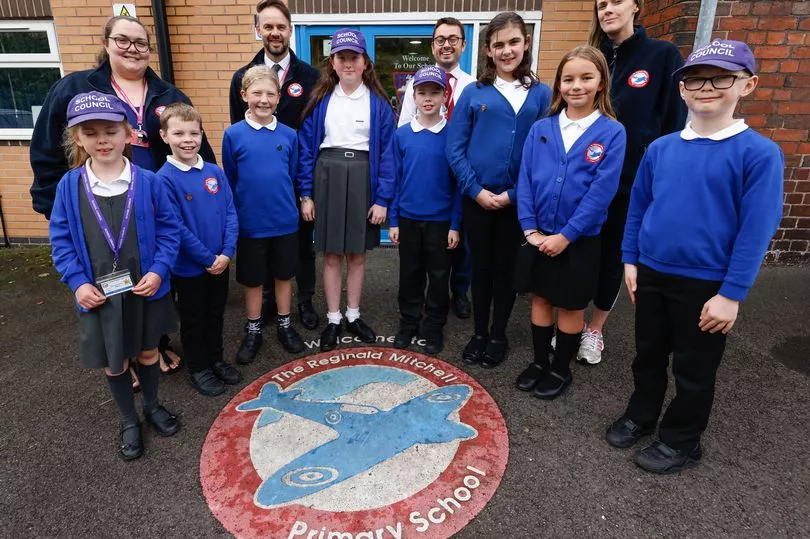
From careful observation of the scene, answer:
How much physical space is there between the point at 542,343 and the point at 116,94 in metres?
2.88

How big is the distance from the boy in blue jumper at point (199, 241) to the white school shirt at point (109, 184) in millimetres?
334

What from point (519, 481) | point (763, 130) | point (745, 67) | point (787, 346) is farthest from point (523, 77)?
point (763, 130)

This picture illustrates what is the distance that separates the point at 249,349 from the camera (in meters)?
3.40

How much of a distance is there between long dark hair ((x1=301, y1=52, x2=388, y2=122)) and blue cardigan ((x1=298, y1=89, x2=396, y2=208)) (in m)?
0.02

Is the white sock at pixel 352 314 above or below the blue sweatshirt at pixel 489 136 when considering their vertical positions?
below

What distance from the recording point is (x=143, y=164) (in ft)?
9.57

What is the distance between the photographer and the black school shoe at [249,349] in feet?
11.0

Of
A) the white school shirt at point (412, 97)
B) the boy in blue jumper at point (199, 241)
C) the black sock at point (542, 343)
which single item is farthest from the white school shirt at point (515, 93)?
the boy in blue jumper at point (199, 241)

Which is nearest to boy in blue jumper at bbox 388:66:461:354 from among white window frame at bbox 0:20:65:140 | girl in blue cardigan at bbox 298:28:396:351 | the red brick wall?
girl in blue cardigan at bbox 298:28:396:351

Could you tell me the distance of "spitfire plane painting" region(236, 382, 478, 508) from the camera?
90.6 inches

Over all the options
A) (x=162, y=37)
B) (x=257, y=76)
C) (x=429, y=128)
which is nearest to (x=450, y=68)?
(x=429, y=128)

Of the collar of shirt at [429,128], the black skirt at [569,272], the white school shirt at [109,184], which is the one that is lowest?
the black skirt at [569,272]

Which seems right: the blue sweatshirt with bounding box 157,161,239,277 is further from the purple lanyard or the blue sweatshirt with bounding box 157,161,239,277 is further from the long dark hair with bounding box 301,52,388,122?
the long dark hair with bounding box 301,52,388,122

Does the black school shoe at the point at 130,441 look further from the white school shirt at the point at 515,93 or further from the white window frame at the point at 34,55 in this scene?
the white window frame at the point at 34,55
